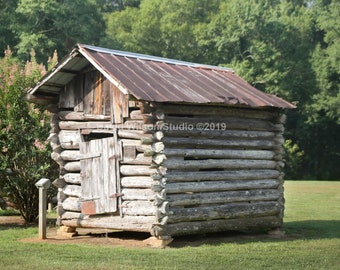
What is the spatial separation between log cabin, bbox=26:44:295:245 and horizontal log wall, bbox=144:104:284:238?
3 cm

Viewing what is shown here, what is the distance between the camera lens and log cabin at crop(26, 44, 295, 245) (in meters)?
15.1

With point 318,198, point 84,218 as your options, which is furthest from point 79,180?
point 318,198

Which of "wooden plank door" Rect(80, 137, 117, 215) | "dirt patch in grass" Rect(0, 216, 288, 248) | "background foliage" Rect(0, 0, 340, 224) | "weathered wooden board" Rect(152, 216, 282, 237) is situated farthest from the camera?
"background foliage" Rect(0, 0, 340, 224)

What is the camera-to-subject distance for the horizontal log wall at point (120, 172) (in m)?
15.3

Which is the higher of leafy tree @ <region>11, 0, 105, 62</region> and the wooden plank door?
leafy tree @ <region>11, 0, 105, 62</region>

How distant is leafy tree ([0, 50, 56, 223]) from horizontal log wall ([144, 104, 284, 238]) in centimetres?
539

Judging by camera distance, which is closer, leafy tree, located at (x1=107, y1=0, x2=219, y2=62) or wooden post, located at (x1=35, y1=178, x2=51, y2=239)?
wooden post, located at (x1=35, y1=178, x2=51, y2=239)

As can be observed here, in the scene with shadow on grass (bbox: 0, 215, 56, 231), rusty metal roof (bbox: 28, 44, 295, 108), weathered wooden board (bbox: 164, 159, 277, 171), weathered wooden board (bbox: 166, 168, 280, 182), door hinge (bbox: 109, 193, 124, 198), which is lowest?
shadow on grass (bbox: 0, 215, 56, 231)

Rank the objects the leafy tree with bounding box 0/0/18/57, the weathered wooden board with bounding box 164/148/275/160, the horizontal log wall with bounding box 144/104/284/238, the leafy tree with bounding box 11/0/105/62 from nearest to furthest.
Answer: the horizontal log wall with bounding box 144/104/284/238 → the weathered wooden board with bounding box 164/148/275/160 → the leafy tree with bounding box 11/0/105/62 → the leafy tree with bounding box 0/0/18/57

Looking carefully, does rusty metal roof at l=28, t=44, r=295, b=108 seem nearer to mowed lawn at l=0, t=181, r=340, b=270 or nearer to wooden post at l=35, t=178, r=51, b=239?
wooden post at l=35, t=178, r=51, b=239

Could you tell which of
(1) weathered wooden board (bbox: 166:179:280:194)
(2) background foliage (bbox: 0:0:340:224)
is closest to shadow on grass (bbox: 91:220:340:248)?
(1) weathered wooden board (bbox: 166:179:280:194)

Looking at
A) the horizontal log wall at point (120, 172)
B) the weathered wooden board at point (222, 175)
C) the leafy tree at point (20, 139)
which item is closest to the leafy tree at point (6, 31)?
the leafy tree at point (20, 139)

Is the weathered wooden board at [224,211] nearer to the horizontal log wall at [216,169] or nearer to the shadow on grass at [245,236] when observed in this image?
the horizontal log wall at [216,169]

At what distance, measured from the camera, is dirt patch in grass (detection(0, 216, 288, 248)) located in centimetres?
1559
